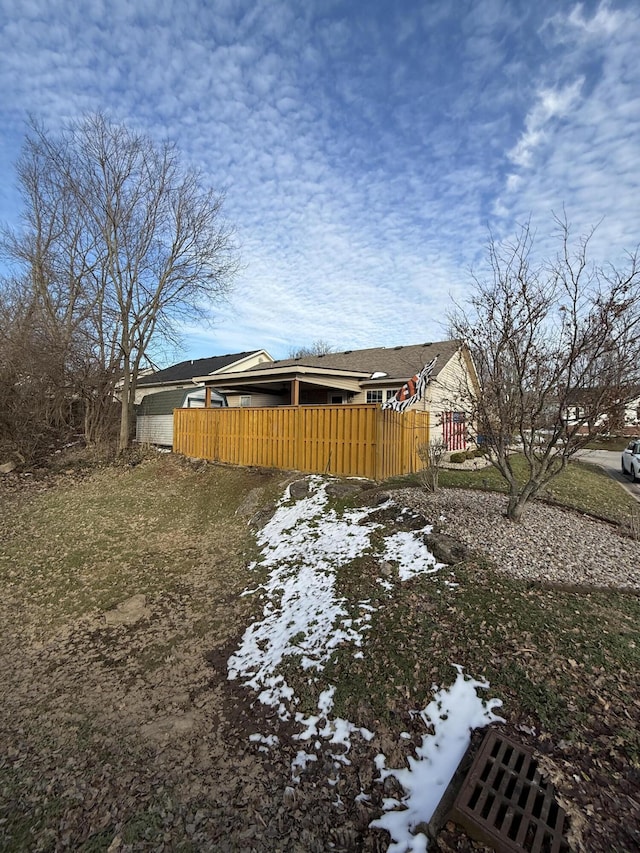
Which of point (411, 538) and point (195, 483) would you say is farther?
point (195, 483)

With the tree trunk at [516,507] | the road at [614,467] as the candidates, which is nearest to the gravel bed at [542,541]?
the tree trunk at [516,507]

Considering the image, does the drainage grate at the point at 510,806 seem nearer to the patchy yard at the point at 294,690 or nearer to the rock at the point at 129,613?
the patchy yard at the point at 294,690

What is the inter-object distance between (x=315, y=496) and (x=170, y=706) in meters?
5.19

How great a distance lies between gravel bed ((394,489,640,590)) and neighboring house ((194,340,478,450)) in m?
3.80

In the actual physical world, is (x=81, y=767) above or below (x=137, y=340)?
below

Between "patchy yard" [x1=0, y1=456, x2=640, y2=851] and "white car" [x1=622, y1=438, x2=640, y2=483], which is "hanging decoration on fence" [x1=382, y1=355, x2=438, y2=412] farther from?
"white car" [x1=622, y1=438, x2=640, y2=483]

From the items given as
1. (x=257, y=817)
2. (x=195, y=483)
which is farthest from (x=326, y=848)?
(x=195, y=483)

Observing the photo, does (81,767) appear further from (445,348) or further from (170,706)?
(445,348)

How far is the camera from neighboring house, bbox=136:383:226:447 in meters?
16.6

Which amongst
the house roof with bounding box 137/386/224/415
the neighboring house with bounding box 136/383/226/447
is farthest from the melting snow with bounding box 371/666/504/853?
the house roof with bounding box 137/386/224/415

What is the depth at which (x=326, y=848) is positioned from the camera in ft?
6.79

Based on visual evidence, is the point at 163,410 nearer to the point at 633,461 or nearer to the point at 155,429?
the point at 155,429

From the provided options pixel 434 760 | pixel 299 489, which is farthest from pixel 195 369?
pixel 434 760

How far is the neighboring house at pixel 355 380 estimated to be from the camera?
12117 mm
